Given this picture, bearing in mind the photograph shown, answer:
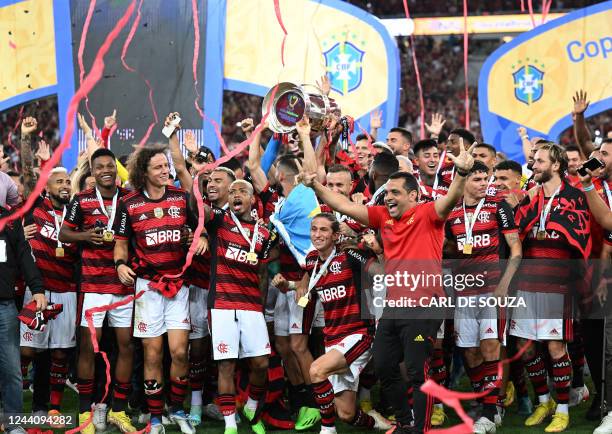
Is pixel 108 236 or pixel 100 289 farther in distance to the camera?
pixel 100 289

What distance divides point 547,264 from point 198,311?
2814 millimetres

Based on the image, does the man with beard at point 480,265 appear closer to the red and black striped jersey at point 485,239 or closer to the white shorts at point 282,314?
the red and black striped jersey at point 485,239

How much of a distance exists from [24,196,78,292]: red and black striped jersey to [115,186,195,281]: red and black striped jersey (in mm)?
789

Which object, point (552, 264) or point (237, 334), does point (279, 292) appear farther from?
point (552, 264)

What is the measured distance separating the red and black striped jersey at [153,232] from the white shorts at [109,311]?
31 centimetres

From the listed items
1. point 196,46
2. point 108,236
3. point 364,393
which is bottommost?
point 364,393

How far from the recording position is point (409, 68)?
Answer: 3061 cm

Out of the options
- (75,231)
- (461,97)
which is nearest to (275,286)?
(75,231)

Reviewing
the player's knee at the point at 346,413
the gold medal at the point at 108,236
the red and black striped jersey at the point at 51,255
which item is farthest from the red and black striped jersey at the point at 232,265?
the red and black striped jersey at the point at 51,255

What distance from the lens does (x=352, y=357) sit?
688 centimetres

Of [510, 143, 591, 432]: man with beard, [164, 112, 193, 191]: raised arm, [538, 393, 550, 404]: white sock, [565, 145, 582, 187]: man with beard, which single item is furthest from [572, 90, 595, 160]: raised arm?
[164, 112, 193, 191]: raised arm

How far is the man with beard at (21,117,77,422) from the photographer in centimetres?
754

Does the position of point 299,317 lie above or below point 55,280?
below

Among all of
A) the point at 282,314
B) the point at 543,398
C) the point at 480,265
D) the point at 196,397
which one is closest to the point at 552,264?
the point at 480,265
